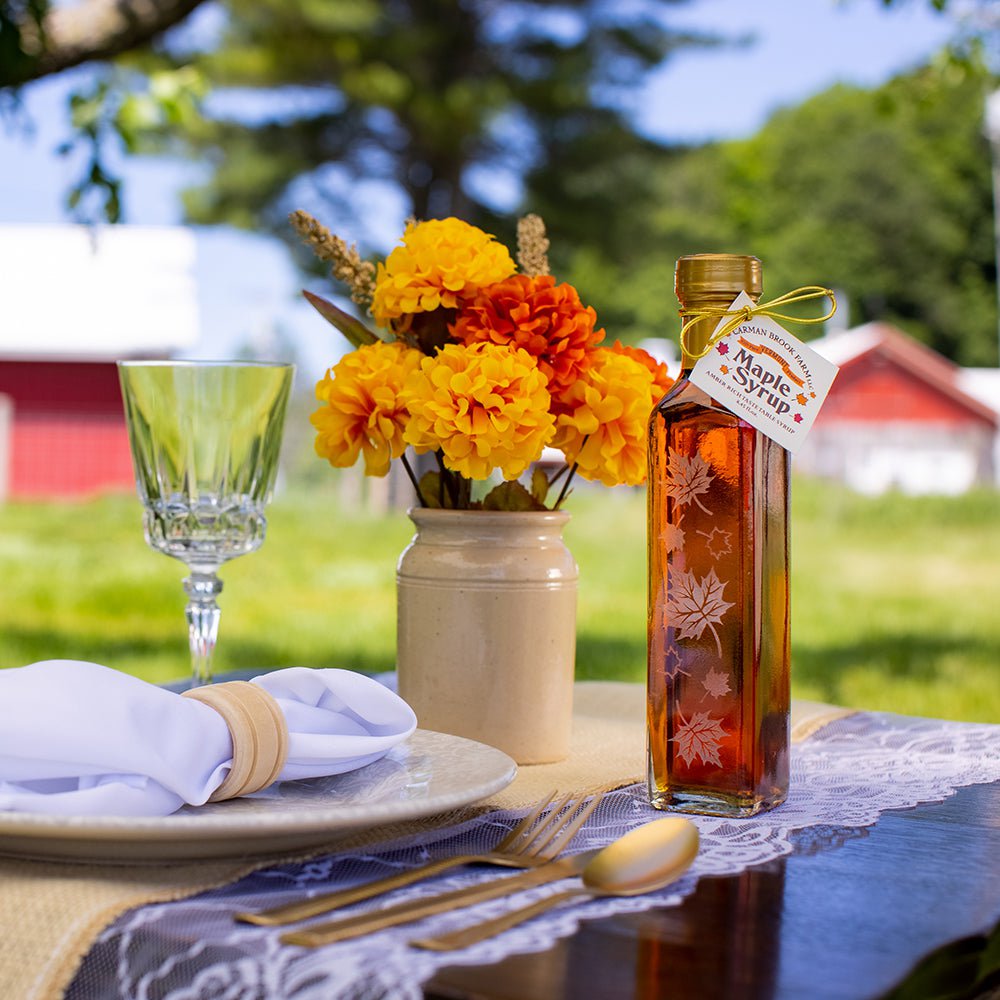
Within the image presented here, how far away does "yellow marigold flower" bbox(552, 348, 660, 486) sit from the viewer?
0.98m

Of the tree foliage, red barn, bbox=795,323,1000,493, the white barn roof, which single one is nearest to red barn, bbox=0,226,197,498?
the white barn roof

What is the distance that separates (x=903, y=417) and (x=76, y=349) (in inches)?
499

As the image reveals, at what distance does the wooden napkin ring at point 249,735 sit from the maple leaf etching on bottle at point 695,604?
255mm

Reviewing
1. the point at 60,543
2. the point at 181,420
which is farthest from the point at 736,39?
the point at 181,420

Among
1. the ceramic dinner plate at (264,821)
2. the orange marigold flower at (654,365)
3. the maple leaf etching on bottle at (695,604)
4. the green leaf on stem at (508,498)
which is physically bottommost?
the ceramic dinner plate at (264,821)

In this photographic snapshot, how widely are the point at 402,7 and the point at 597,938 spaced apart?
42.1ft

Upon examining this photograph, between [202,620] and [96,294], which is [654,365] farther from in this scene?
[96,294]

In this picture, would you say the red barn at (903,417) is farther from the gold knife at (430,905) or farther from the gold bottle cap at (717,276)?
the gold knife at (430,905)

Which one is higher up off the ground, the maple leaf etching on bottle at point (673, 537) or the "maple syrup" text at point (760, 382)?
the "maple syrup" text at point (760, 382)

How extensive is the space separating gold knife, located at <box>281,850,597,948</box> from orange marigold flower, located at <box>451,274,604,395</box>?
390mm

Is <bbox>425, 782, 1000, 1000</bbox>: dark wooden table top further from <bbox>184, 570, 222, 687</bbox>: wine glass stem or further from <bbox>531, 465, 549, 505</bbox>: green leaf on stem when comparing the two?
<bbox>184, 570, 222, 687</bbox>: wine glass stem

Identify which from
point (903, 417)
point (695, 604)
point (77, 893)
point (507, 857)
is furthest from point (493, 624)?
point (903, 417)

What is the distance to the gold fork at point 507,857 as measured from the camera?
607 millimetres

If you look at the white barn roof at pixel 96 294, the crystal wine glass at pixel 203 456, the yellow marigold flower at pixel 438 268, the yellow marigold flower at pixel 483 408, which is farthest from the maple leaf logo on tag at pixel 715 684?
the white barn roof at pixel 96 294
